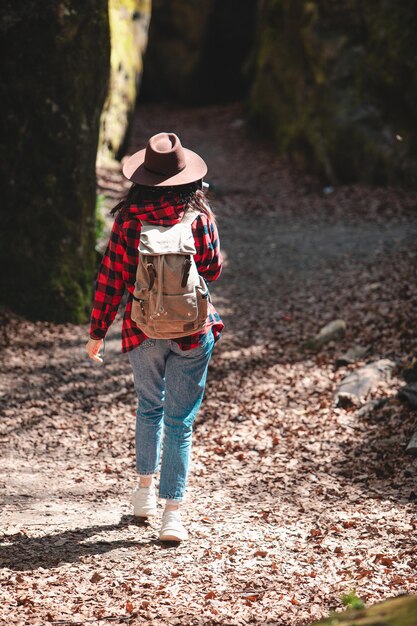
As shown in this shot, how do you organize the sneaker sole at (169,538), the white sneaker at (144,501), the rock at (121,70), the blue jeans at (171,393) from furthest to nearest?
the rock at (121,70), the white sneaker at (144,501), the sneaker sole at (169,538), the blue jeans at (171,393)

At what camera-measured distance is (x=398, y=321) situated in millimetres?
7633

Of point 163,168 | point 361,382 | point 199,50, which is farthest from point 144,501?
point 199,50

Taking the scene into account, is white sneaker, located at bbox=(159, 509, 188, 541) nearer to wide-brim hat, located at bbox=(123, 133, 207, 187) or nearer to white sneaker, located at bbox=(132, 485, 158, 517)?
white sneaker, located at bbox=(132, 485, 158, 517)

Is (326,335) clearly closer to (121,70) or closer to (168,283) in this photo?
(168,283)

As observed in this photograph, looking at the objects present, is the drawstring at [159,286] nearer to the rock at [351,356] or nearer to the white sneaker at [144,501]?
the white sneaker at [144,501]

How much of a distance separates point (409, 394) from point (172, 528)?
99.0 inches

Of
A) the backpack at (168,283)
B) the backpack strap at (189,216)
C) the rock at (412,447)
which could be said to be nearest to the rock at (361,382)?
the rock at (412,447)

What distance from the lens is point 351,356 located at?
23.9ft

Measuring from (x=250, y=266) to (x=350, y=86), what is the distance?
16.1ft

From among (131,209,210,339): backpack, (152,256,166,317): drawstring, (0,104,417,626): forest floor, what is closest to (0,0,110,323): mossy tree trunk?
(0,104,417,626): forest floor

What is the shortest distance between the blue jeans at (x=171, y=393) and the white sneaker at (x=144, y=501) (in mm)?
280

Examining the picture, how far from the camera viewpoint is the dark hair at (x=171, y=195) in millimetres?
3996

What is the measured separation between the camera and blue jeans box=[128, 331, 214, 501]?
419 cm

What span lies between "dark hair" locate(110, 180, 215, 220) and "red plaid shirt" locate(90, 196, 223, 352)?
1.3 inches
